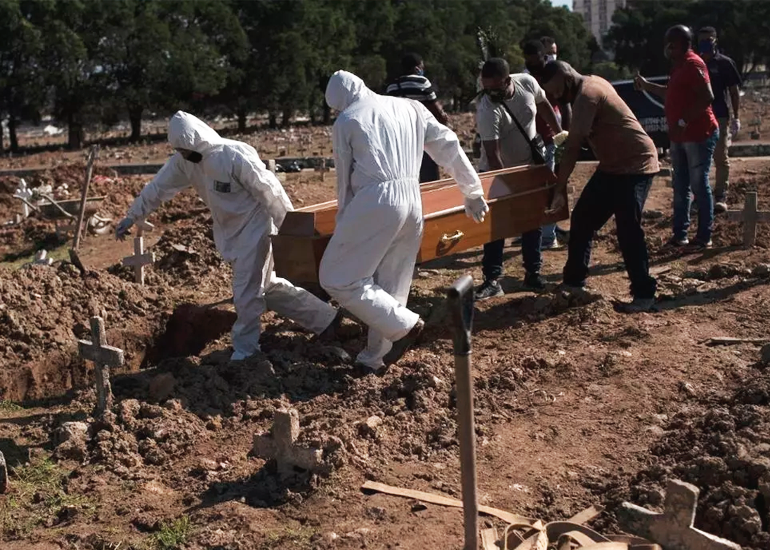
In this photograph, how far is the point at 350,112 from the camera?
5.64 meters

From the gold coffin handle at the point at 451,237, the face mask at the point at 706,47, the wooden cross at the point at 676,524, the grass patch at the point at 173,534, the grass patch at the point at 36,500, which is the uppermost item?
the face mask at the point at 706,47

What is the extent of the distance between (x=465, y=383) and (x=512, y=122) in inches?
187

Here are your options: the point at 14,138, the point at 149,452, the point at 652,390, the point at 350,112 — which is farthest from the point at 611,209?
the point at 14,138

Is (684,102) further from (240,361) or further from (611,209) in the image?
(240,361)

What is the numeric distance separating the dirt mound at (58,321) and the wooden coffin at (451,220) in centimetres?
196

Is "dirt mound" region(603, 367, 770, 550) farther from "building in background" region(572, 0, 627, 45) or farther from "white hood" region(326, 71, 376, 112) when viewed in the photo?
"building in background" region(572, 0, 627, 45)

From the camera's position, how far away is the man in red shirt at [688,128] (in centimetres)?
804

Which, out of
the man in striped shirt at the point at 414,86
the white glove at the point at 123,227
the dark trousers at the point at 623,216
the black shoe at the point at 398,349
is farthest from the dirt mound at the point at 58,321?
the dark trousers at the point at 623,216

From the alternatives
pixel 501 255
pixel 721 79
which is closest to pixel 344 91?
pixel 501 255

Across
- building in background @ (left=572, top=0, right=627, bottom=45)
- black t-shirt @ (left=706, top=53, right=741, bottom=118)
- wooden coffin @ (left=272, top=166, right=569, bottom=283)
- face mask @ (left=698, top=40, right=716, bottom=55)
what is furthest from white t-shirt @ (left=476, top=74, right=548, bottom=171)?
building in background @ (left=572, top=0, right=627, bottom=45)

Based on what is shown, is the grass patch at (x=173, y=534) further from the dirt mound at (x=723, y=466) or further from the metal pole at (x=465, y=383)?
the dirt mound at (x=723, y=466)

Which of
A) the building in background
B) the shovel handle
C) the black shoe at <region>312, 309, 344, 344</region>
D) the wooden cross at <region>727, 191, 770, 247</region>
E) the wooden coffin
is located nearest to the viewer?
the shovel handle

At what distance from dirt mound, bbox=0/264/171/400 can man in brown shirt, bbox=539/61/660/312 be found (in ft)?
11.5

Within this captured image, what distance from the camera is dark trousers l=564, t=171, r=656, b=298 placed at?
675cm
